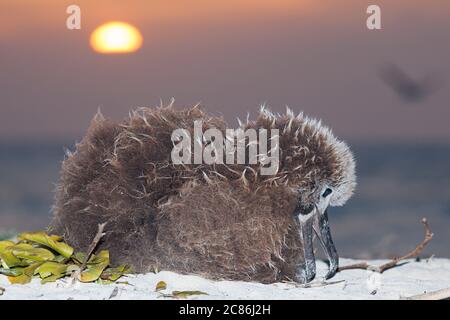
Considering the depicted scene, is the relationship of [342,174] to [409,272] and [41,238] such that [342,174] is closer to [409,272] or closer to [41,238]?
[409,272]

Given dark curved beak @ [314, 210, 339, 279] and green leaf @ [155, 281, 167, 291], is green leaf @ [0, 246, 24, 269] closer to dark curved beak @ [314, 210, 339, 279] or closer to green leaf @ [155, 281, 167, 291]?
green leaf @ [155, 281, 167, 291]

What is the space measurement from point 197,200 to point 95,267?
1007 millimetres

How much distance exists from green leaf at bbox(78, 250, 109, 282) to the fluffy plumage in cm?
14

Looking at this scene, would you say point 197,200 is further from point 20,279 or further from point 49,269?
point 20,279

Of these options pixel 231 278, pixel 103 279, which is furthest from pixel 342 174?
pixel 103 279

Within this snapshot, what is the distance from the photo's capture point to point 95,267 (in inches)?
231

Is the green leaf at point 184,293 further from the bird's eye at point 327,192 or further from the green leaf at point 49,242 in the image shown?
the bird's eye at point 327,192


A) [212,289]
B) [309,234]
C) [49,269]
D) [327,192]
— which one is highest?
[327,192]

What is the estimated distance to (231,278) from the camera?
6.04m

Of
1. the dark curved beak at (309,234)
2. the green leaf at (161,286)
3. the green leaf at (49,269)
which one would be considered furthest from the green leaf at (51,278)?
the dark curved beak at (309,234)

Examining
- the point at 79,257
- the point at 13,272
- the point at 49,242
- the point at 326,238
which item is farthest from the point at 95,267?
the point at 326,238

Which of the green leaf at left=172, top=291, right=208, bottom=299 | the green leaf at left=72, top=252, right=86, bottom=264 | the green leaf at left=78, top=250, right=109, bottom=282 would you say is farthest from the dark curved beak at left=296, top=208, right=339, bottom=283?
the green leaf at left=72, top=252, right=86, bottom=264

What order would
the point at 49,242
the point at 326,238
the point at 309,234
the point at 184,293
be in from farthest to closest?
the point at 326,238 → the point at 309,234 → the point at 49,242 → the point at 184,293

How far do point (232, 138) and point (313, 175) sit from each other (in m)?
0.77
